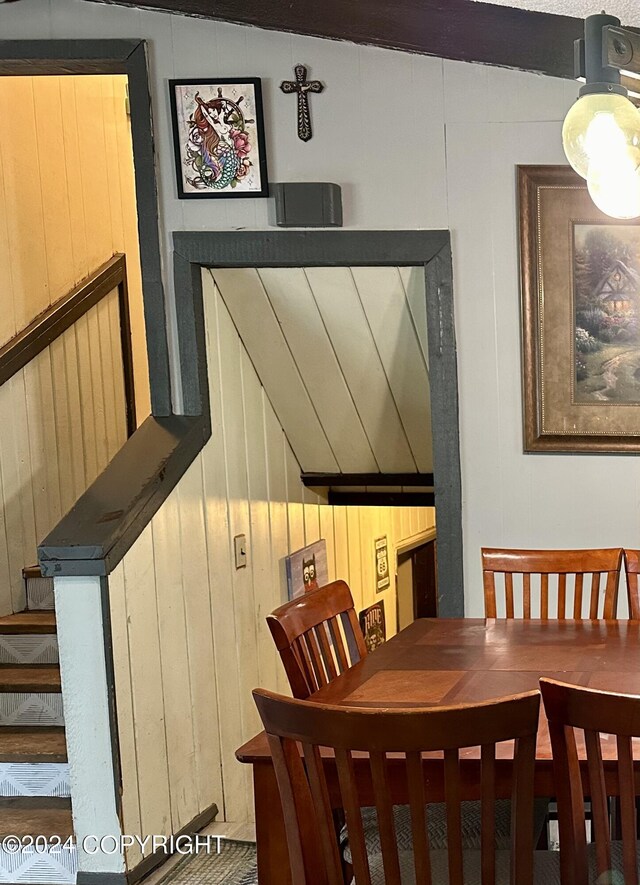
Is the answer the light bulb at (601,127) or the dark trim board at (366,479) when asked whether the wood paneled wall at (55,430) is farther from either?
the light bulb at (601,127)

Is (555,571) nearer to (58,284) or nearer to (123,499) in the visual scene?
(123,499)

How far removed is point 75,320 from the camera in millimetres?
4383

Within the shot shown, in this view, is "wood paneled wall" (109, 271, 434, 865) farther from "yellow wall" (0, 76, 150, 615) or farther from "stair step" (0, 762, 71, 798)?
"yellow wall" (0, 76, 150, 615)

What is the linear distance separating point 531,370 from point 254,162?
1088 millimetres

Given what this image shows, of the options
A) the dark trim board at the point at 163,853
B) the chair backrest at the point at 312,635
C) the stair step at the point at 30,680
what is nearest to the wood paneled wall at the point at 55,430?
the stair step at the point at 30,680

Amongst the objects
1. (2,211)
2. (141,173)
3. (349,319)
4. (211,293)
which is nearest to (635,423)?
(349,319)

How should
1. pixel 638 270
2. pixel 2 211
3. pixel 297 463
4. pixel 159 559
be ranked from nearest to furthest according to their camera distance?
pixel 159 559, pixel 638 270, pixel 2 211, pixel 297 463

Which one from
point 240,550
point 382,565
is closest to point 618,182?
point 240,550

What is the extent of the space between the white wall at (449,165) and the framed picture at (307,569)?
1027 mm

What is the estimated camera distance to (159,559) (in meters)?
3.07

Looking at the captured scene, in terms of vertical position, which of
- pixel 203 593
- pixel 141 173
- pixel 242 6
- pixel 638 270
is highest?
pixel 242 6

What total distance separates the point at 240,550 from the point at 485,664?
4.96ft

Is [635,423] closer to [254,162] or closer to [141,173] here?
[254,162]

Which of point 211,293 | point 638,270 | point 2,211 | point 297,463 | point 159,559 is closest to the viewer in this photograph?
point 159,559
